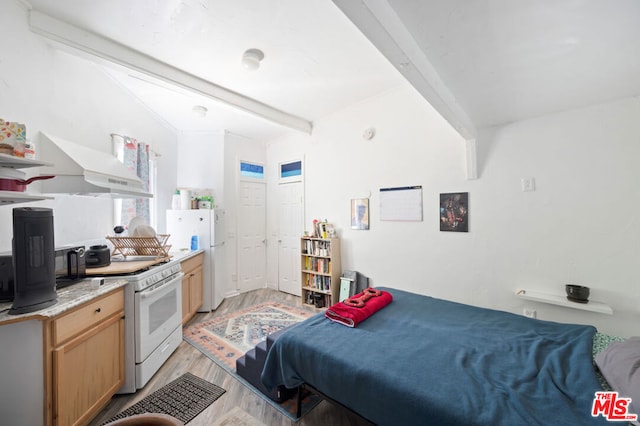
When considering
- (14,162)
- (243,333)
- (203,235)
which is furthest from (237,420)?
(203,235)

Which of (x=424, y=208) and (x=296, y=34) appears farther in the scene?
(x=424, y=208)

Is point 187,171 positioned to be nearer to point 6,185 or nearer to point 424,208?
point 6,185

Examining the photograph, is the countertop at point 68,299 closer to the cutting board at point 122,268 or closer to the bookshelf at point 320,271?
the cutting board at point 122,268

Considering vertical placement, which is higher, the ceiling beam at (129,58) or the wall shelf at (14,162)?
the ceiling beam at (129,58)

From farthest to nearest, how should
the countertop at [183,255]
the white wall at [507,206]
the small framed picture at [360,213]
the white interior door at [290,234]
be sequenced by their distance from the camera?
the white interior door at [290,234]
the small framed picture at [360,213]
the countertop at [183,255]
the white wall at [507,206]

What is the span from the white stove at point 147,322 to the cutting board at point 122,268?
32 millimetres

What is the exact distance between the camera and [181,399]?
187 centimetres

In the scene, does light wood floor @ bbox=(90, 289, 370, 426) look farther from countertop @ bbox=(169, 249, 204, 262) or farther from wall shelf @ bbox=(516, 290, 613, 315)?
wall shelf @ bbox=(516, 290, 613, 315)

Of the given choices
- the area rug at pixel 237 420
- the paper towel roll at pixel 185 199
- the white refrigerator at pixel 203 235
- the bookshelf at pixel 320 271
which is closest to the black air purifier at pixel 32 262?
the area rug at pixel 237 420

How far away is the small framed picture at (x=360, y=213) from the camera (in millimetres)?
3471

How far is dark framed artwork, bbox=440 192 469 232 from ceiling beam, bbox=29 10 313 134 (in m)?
2.64

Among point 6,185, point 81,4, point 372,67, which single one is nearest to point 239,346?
point 6,185

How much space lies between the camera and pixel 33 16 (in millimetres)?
1750

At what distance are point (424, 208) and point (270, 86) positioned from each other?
236 cm
